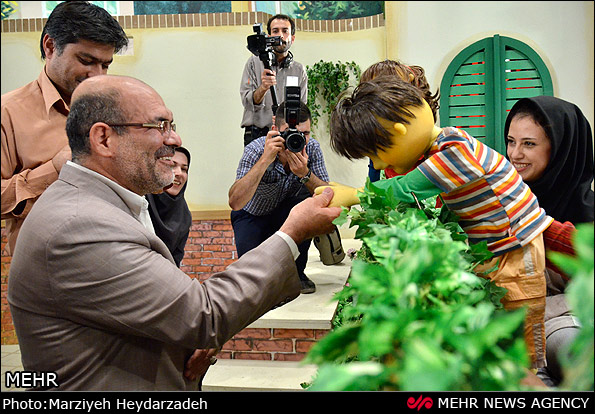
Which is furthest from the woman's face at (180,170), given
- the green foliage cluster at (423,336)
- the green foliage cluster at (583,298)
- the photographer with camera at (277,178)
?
the green foliage cluster at (583,298)

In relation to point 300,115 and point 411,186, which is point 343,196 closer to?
point 411,186

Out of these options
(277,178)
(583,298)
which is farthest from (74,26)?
(583,298)

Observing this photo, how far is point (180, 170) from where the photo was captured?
7.07 feet

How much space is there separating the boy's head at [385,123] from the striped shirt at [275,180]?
88cm

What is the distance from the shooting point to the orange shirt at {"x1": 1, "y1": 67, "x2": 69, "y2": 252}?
147 cm

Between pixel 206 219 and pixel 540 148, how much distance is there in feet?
4.31

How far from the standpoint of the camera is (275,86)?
203 cm

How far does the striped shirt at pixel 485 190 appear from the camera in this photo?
1.04 meters

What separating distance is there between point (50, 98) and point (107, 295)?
2.83 feet

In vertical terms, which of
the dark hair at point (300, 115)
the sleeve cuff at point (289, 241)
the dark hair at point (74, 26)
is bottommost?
the sleeve cuff at point (289, 241)

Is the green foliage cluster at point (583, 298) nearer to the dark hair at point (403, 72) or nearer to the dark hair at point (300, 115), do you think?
the dark hair at point (403, 72)

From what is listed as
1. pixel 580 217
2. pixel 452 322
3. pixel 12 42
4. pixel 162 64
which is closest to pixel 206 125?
pixel 162 64

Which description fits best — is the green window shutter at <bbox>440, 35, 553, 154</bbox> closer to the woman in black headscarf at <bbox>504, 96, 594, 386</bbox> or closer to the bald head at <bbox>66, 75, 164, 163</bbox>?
the woman in black headscarf at <bbox>504, 96, 594, 386</bbox>
